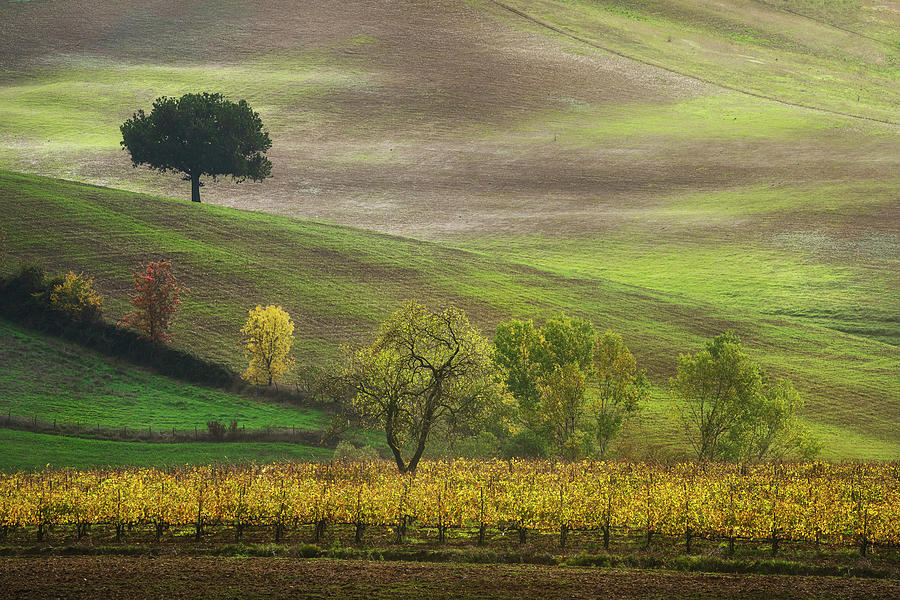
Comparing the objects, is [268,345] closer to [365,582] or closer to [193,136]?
[365,582]

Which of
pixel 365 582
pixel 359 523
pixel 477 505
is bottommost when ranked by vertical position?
pixel 365 582

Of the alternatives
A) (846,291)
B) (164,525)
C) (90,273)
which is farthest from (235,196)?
(164,525)

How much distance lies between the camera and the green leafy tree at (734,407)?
205ft

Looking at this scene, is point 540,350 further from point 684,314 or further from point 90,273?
point 90,273

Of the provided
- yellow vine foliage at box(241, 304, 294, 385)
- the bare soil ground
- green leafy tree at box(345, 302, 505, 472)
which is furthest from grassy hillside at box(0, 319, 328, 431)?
the bare soil ground

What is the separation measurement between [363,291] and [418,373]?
41932mm

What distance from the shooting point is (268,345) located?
7388 cm

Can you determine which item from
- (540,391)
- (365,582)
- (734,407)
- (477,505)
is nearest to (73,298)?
(540,391)

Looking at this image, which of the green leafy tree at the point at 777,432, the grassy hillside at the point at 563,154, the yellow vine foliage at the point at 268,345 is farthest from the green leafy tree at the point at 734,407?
the grassy hillside at the point at 563,154

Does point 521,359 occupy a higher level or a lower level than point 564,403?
higher

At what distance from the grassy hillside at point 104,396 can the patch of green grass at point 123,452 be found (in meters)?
3.07

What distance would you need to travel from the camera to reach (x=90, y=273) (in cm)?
8744

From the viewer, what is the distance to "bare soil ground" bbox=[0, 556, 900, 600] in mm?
28766

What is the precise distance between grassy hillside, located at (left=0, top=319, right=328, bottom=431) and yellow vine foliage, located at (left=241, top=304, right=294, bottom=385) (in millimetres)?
2869
